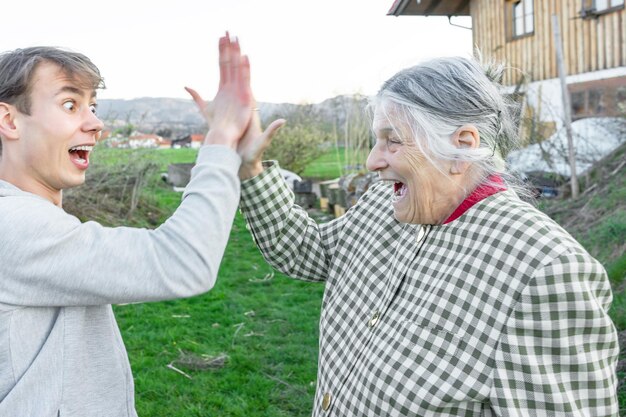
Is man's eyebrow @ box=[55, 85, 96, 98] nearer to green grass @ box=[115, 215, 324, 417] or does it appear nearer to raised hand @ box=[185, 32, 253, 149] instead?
raised hand @ box=[185, 32, 253, 149]

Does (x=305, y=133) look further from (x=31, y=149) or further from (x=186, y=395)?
(x=31, y=149)

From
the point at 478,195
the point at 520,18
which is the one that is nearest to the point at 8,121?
the point at 478,195

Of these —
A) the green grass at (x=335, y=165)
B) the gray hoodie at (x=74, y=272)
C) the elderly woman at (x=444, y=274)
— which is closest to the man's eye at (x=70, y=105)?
the gray hoodie at (x=74, y=272)

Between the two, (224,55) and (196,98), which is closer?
(224,55)

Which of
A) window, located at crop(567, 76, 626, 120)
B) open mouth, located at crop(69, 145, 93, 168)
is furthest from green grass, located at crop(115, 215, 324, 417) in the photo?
window, located at crop(567, 76, 626, 120)

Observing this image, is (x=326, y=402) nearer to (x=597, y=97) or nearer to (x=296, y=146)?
(x=597, y=97)

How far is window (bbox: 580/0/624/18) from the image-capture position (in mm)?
9883

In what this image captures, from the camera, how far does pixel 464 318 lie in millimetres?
1590

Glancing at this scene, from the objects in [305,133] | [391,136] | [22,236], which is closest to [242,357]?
[391,136]

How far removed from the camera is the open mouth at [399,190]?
192 centimetres

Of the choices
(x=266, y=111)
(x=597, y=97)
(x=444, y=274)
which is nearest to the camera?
(x=444, y=274)

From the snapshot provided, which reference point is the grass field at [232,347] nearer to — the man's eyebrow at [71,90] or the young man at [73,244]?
the young man at [73,244]

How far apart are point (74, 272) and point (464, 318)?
928 millimetres

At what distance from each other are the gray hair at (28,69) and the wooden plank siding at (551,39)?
839 cm
